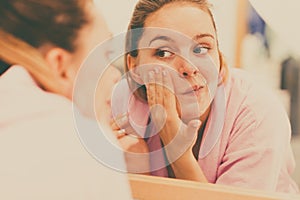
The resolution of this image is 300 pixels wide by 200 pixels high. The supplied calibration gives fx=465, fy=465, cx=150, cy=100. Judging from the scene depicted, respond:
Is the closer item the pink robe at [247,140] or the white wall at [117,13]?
the pink robe at [247,140]

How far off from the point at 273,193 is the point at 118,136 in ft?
1.45

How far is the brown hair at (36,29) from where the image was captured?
1.35 meters

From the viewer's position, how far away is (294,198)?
117 cm

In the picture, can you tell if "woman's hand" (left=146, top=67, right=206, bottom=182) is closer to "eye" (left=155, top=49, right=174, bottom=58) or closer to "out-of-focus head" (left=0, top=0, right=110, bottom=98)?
"eye" (left=155, top=49, right=174, bottom=58)

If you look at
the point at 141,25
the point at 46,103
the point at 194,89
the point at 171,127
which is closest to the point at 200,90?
the point at 194,89

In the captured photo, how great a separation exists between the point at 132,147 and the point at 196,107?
8.3 inches

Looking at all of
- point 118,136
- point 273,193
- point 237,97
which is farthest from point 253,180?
point 118,136

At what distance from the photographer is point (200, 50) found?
1.23 m

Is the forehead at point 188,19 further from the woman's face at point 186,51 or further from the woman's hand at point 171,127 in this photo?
the woman's hand at point 171,127

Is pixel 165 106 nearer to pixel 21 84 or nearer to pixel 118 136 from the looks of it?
pixel 118 136

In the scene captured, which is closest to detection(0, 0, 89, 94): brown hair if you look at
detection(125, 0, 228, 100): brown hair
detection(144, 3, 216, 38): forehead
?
detection(125, 0, 228, 100): brown hair

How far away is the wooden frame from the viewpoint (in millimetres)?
1191

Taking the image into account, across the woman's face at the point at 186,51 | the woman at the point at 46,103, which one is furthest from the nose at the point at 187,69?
the woman at the point at 46,103

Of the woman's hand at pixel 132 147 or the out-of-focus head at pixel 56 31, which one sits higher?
the out-of-focus head at pixel 56 31
